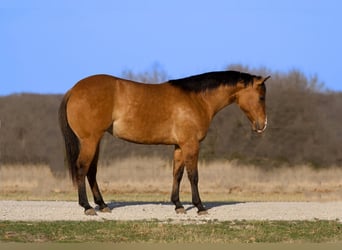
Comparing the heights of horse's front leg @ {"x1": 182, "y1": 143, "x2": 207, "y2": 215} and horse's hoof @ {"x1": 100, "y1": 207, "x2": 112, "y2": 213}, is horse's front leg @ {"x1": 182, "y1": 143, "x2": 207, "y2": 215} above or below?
above

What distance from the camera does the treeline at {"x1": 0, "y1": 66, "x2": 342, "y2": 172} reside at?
3397 cm

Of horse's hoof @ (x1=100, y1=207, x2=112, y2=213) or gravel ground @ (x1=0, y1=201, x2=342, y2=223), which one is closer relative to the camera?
gravel ground @ (x1=0, y1=201, x2=342, y2=223)

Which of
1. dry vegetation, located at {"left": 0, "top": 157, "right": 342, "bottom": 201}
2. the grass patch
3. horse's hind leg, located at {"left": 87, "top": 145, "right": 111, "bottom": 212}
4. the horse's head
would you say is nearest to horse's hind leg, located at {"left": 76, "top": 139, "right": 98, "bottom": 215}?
horse's hind leg, located at {"left": 87, "top": 145, "right": 111, "bottom": 212}

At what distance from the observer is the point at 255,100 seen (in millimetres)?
15328

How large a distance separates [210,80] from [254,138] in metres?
20.5

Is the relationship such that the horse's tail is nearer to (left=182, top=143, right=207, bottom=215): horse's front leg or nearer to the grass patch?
the grass patch

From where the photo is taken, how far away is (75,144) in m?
14.6

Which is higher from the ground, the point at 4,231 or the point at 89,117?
the point at 89,117

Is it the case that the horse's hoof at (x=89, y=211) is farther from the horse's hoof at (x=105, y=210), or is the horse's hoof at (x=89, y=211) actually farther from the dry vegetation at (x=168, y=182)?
the dry vegetation at (x=168, y=182)

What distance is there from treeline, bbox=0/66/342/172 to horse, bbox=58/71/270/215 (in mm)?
16905

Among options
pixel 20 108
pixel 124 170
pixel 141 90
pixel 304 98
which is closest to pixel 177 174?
pixel 141 90

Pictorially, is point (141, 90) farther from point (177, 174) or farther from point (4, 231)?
point (4, 231)

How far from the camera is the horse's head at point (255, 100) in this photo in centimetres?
1530

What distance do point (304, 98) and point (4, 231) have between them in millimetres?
27088
